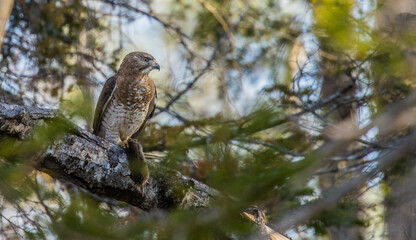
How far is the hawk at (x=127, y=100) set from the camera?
6.18 meters

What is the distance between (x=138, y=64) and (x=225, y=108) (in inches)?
49.4

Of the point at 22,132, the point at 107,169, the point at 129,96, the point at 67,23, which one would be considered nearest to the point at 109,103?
the point at 129,96

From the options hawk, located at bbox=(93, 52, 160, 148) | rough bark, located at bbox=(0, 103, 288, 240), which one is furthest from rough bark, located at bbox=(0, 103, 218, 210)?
hawk, located at bbox=(93, 52, 160, 148)

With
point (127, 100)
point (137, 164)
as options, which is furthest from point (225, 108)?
point (137, 164)

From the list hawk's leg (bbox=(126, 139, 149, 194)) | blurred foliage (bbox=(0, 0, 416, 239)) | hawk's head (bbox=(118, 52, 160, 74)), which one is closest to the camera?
blurred foliage (bbox=(0, 0, 416, 239))

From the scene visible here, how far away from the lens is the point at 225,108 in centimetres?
598

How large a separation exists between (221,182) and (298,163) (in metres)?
0.41

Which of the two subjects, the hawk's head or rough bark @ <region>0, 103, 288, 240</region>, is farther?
the hawk's head

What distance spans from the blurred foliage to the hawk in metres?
0.24

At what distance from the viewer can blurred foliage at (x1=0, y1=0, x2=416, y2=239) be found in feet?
8.83

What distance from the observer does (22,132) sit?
335cm

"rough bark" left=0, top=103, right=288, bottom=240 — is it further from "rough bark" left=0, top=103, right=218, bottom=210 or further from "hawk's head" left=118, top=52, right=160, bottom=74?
"hawk's head" left=118, top=52, right=160, bottom=74

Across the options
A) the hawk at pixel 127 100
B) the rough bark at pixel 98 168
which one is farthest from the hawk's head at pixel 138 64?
the rough bark at pixel 98 168

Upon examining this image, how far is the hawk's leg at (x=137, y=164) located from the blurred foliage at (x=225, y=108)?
33 cm
